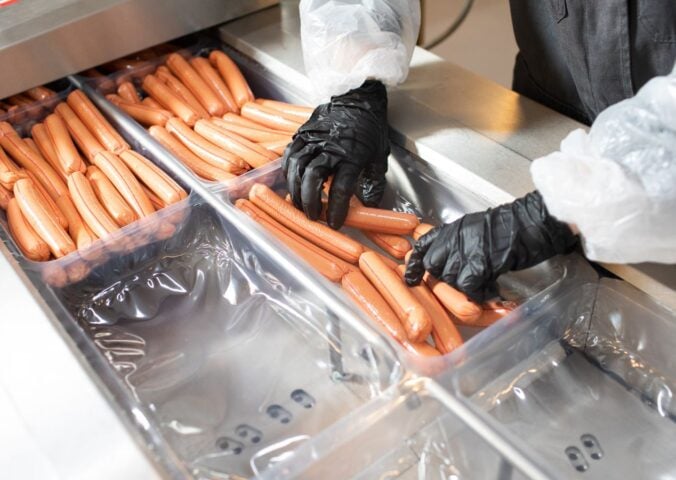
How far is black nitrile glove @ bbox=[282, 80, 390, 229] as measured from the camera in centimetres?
169

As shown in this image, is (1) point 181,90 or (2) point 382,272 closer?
(2) point 382,272

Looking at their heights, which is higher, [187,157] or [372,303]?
[187,157]

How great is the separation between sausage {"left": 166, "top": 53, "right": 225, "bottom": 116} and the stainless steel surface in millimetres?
72

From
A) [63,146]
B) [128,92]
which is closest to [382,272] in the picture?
[63,146]

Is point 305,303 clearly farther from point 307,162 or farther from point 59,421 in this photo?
point 59,421

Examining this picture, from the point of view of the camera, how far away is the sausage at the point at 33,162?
6.14 feet

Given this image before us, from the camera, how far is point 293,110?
2039 mm

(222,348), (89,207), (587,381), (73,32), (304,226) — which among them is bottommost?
(587,381)

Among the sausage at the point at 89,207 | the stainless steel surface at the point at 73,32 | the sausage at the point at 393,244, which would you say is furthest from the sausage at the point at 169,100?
the sausage at the point at 393,244

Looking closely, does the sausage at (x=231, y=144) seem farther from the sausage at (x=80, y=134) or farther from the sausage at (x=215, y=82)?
the sausage at (x=80, y=134)

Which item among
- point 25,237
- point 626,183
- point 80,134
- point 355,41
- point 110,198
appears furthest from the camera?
point 80,134

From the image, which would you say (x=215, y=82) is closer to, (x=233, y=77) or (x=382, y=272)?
(x=233, y=77)

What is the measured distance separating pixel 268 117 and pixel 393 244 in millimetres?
565

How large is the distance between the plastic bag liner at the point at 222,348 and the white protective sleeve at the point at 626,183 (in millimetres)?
406
